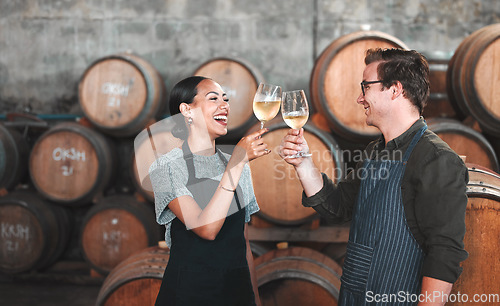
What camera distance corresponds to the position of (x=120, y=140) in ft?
14.4

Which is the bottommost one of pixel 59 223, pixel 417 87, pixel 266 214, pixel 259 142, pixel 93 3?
pixel 59 223

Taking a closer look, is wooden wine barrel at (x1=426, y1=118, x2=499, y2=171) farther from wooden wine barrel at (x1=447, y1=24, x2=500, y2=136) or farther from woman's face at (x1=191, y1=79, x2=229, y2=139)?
woman's face at (x1=191, y1=79, x2=229, y2=139)

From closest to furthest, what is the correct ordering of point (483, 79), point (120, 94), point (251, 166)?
point (483, 79)
point (251, 166)
point (120, 94)

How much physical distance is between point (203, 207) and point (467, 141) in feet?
6.55

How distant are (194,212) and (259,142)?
0.34m

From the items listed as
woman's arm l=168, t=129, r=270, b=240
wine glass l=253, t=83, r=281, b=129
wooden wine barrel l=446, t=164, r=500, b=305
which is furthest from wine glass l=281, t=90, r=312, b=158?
wooden wine barrel l=446, t=164, r=500, b=305

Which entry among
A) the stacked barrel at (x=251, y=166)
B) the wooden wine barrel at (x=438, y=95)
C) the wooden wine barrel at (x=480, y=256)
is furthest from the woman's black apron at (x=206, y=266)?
the wooden wine barrel at (x=438, y=95)

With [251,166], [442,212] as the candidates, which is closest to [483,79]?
[251,166]

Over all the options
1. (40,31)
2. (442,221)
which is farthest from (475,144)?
(40,31)

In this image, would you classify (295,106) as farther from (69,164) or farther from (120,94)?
(69,164)

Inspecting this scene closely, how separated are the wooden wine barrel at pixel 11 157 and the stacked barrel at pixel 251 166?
1cm

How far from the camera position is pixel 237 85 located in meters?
3.37

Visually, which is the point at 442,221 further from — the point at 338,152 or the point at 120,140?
the point at 120,140

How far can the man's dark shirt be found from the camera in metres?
1.21
